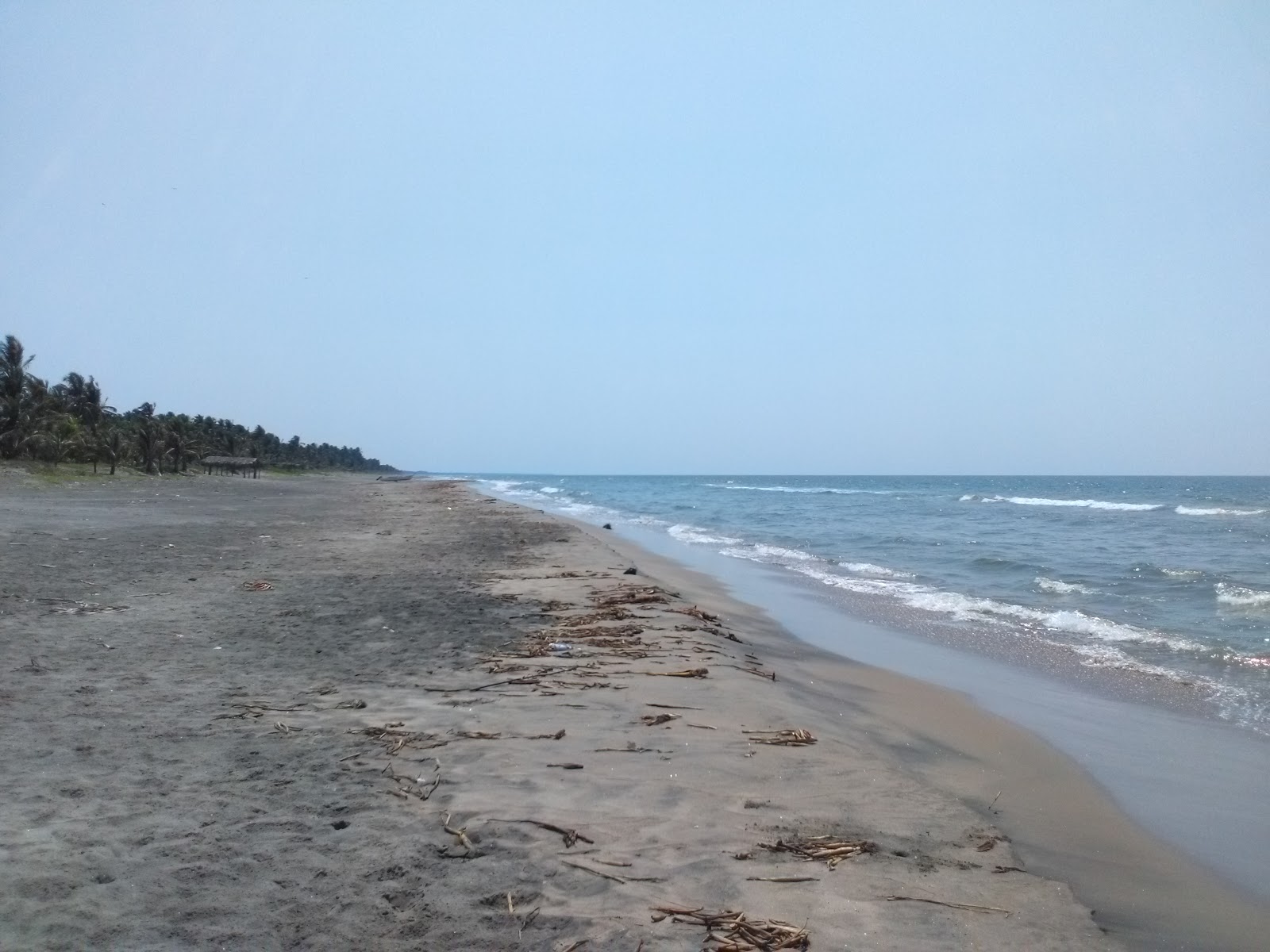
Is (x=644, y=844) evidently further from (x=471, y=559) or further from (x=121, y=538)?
(x=121, y=538)

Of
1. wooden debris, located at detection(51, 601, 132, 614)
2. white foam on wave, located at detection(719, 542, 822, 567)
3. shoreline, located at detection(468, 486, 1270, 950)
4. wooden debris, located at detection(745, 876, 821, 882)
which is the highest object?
wooden debris, located at detection(51, 601, 132, 614)

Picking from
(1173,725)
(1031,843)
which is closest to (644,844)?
(1031,843)

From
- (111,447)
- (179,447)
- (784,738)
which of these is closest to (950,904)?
(784,738)

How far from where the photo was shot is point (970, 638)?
1194 cm

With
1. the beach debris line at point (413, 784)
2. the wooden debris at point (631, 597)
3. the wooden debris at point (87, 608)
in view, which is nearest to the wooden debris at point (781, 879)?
the beach debris line at point (413, 784)

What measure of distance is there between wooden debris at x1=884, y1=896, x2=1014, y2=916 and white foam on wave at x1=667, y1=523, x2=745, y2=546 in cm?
2383

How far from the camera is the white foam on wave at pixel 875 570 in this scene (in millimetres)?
18734

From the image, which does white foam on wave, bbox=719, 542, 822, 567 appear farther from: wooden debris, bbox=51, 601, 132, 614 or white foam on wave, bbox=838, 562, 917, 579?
wooden debris, bbox=51, 601, 132, 614

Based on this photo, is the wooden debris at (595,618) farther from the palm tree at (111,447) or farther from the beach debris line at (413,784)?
the palm tree at (111,447)

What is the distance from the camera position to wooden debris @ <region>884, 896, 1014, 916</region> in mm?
3695

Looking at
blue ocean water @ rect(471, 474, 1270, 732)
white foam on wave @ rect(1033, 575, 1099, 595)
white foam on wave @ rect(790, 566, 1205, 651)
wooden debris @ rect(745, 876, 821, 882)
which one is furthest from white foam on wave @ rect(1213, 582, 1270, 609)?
wooden debris @ rect(745, 876, 821, 882)

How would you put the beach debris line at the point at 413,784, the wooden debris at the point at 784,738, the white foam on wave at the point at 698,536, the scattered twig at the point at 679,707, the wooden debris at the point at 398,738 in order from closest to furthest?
the beach debris line at the point at 413,784 → the wooden debris at the point at 398,738 → the wooden debris at the point at 784,738 → the scattered twig at the point at 679,707 → the white foam on wave at the point at 698,536

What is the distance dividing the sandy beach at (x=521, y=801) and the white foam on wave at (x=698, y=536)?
18.3 metres

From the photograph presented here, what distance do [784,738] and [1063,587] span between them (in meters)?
12.7
